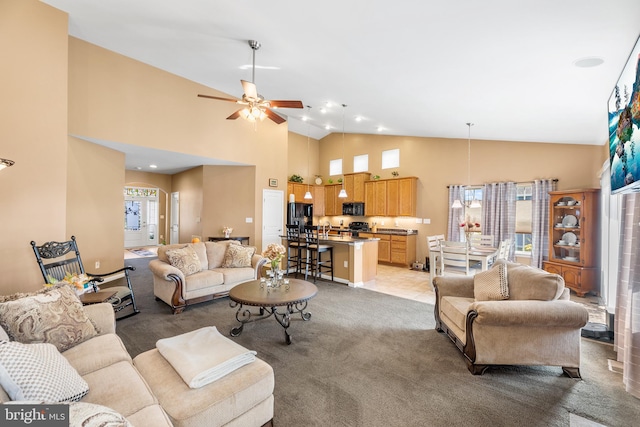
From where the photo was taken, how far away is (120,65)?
190 inches

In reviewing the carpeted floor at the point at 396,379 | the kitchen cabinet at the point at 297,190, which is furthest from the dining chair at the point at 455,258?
the kitchen cabinet at the point at 297,190

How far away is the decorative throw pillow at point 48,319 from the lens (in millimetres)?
1771

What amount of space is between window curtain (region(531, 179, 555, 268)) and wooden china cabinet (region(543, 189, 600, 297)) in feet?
0.79

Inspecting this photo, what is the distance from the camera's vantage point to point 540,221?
573 cm

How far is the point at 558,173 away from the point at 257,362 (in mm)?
6705

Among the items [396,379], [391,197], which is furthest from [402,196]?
[396,379]

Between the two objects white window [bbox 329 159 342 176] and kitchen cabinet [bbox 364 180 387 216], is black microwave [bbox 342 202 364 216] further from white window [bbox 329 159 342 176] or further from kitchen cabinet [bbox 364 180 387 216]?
white window [bbox 329 159 342 176]

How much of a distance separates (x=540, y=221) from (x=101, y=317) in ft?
23.7

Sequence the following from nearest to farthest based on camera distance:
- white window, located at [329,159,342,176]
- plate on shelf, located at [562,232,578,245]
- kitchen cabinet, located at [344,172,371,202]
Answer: plate on shelf, located at [562,232,578,245], kitchen cabinet, located at [344,172,371,202], white window, located at [329,159,342,176]

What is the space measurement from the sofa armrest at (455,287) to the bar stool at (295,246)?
10.1ft

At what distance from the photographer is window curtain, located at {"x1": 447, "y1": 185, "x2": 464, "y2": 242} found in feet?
22.7

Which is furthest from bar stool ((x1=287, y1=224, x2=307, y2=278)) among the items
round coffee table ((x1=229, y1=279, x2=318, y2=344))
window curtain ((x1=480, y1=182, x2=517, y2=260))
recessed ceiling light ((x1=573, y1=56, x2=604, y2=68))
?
recessed ceiling light ((x1=573, y1=56, x2=604, y2=68))

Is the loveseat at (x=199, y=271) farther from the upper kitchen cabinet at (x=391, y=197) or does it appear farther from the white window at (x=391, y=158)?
the white window at (x=391, y=158)

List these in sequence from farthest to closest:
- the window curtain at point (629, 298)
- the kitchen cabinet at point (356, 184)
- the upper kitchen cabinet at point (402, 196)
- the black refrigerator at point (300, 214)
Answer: the kitchen cabinet at point (356, 184)
the black refrigerator at point (300, 214)
the upper kitchen cabinet at point (402, 196)
the window curtain at point (629, 298)
